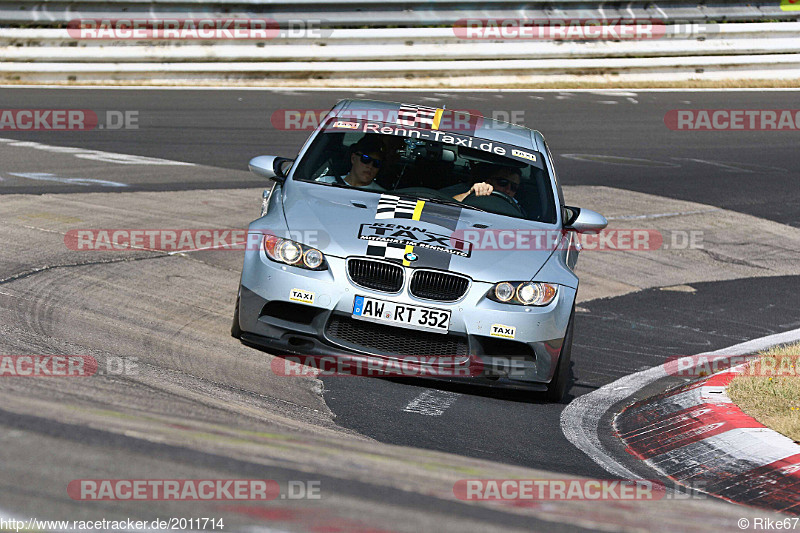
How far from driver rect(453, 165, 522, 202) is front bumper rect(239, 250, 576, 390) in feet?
4.05

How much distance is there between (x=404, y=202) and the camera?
260 inches

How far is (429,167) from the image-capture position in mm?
7145

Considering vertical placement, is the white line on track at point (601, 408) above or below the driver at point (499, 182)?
below

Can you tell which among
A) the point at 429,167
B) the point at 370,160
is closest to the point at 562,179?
the point at 429,167

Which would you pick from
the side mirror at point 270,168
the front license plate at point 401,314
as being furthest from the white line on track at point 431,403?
the side mirror at point 270,168

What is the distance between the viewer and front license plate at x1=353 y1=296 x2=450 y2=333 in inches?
230

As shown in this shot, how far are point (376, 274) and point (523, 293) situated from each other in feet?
2.80

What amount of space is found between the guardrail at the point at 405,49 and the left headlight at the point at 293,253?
14.4 meters

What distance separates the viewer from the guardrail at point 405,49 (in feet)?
63.2

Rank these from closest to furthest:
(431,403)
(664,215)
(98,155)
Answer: (431,403), (664,215), (98,155)

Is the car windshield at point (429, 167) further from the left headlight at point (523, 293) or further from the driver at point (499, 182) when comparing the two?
the left headlight at point (523, 293)

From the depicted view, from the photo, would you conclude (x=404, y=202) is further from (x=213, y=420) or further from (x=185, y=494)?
(x=185, y=494)

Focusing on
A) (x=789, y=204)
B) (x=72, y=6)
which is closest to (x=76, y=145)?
(x=72, y=6)

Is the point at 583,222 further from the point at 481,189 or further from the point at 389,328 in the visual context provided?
the point at 389,328
